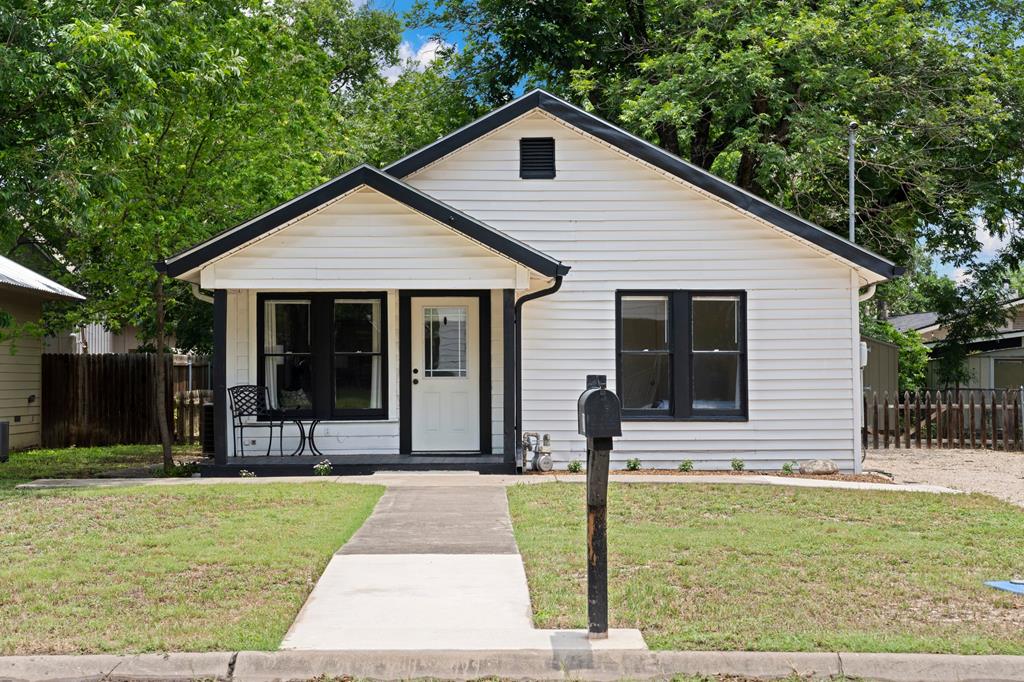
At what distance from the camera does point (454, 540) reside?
9.34 metres

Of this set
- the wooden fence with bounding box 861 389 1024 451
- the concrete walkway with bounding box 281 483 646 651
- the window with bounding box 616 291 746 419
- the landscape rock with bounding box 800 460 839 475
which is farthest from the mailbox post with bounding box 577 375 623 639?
the wooden fence with bounding box 861 389 1024 451

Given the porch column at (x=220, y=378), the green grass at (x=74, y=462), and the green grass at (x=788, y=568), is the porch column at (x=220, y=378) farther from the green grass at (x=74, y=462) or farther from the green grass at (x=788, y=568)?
the green grass at (x=788, y=568)

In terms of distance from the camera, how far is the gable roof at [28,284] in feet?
62.9

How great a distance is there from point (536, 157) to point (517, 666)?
1108cm

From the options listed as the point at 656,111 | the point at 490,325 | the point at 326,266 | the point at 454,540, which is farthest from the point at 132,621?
the point at 656,111

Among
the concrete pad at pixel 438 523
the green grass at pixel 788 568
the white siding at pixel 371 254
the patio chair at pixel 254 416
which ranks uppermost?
the white siding at pixel 371 254

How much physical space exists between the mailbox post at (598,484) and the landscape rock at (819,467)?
9919 millimetres

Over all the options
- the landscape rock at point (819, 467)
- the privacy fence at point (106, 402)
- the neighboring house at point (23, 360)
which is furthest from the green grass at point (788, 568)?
the privacy fence at point (106, 402)

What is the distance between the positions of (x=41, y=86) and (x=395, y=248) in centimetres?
477

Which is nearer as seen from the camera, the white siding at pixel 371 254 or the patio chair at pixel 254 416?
the white siding at pixel 371 254

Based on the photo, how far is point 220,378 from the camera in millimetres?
14758

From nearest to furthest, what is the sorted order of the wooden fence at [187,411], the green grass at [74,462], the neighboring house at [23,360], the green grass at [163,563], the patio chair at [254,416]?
the green grass at [163,563] → the patio chair at [254,416] → the green grass at [74,462] → the neighboring house at [23,360] → the wooden fence at [187,411]

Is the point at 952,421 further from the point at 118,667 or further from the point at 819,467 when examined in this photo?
the point at 118,667

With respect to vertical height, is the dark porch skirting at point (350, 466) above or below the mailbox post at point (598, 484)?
below
